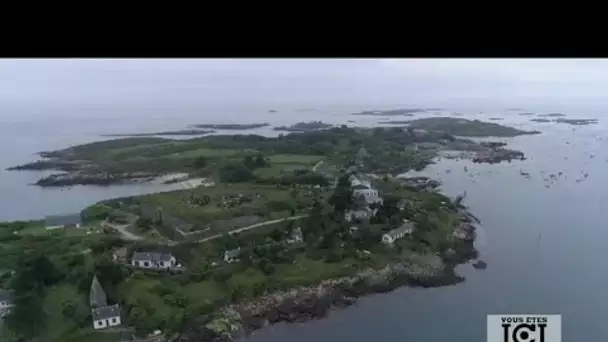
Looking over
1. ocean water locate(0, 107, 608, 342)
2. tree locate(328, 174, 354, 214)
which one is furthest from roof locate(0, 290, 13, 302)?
tree locate(328, 174, 354, 214)

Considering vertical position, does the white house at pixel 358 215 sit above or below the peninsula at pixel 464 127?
below

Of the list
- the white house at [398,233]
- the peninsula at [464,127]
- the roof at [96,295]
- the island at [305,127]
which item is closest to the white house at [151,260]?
the roof at [96,295]

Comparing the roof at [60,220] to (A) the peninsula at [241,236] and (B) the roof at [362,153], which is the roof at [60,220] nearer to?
(A) the peninsula at [241,236]

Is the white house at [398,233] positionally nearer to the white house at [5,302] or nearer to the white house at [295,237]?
the white house at [295,237]

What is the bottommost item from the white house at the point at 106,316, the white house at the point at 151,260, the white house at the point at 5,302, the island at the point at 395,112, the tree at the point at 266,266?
the white house at the point at 106,316

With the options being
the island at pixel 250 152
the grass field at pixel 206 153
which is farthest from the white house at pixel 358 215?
Result: the grass field at pixel 206 153

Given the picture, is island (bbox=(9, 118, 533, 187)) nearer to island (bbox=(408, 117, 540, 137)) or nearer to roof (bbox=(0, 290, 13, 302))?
island (bbox=(408, 117, 540, 137))

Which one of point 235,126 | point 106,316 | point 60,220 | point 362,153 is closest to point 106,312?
point 106,316
